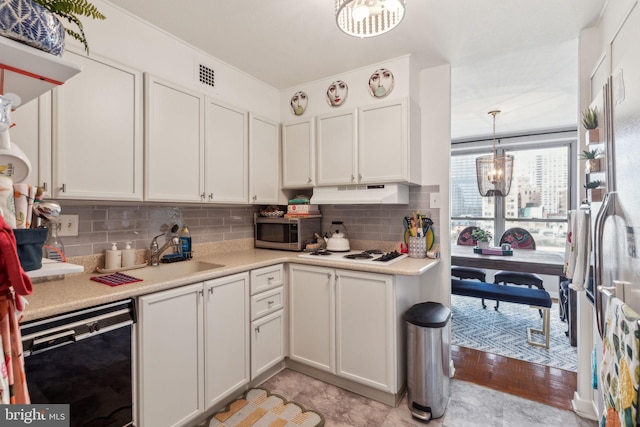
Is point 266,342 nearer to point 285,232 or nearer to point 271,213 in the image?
point 285,232

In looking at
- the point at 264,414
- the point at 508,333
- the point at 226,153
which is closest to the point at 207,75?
the point at 226,153

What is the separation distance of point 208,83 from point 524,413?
3179mm

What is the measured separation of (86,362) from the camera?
135 cm

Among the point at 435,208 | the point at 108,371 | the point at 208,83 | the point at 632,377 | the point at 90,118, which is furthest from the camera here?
the point at 435,208

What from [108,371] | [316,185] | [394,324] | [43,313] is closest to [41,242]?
[43,313]

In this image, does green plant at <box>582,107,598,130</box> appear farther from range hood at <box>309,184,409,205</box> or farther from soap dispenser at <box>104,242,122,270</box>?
soap dispenser at <box>104,242,122,270</box>

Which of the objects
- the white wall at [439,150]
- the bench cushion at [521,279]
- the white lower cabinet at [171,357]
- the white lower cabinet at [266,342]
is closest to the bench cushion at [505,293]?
the bench cushion at [521,279]

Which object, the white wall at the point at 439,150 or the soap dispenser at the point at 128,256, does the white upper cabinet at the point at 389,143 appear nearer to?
the white wall at the point at 439,150

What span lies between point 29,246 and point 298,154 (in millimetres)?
2307

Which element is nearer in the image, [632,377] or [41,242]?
[41,242]

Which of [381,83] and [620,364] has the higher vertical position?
[381,83]

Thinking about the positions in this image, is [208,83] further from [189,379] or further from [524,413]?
[524,413]

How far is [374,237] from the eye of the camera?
2.85 metres

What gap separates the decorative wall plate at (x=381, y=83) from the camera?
242 centimetres
